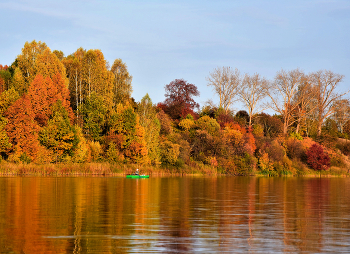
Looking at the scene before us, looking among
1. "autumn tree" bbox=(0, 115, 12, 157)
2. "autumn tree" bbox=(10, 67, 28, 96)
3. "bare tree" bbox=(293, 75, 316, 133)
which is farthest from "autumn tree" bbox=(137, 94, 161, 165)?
"bare tree" bbox=(293, 75, 316, 133)

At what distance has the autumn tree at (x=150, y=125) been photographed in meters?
75.6

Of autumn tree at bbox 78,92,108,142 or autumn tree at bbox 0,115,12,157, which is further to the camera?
autumn tree at bbox 78,92,108,142

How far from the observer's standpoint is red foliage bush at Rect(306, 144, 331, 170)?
89.9 m

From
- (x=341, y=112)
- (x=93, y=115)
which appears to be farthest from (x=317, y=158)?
(x=93, y=115)

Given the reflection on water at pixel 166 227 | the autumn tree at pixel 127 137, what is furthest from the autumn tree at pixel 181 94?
the reflection on water at pixel 166 227

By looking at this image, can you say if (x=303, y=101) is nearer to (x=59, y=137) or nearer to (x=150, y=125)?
(x=150, y=125)

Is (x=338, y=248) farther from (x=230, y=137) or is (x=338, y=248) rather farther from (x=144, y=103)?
(x=230, y=137)

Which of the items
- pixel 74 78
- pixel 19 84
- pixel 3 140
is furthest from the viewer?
pixel 74 78

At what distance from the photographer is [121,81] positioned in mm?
93250

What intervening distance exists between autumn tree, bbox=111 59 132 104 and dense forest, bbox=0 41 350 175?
212 mm

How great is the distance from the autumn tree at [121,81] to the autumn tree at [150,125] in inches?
497

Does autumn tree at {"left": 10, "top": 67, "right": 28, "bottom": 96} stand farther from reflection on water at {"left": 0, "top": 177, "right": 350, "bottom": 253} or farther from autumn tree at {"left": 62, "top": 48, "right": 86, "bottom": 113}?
reflection on water at {"left": 0, "top": 177, "right": 350, "bottom": 253}

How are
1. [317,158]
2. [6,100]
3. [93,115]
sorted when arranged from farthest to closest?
[317,158], [93,115], [6,100]

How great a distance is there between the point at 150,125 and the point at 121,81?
1898 cm
